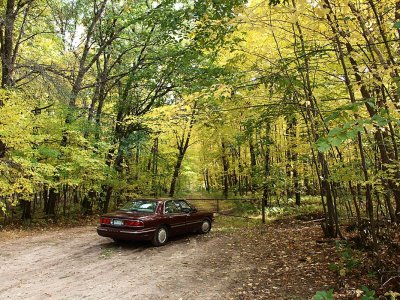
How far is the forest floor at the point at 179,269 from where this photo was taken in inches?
216

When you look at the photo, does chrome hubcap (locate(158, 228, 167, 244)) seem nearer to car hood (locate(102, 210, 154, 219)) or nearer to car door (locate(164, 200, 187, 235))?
car door (locate(164, 200, 187, 235))

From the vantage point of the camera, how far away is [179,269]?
275 inches

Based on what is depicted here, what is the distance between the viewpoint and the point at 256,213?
17.3 m

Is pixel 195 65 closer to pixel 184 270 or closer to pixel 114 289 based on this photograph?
pixel 184 270

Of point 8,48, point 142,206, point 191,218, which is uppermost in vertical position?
point 8,48

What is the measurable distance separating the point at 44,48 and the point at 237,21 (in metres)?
16.6

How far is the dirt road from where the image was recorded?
555cm

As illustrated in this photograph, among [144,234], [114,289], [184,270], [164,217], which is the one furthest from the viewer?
[164,217]

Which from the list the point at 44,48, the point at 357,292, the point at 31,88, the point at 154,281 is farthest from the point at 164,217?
the point at 44,48

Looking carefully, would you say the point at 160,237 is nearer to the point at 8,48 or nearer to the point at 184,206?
the point at 184,206

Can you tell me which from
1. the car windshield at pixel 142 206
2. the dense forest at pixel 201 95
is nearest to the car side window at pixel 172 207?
the car windshield at pixel 142 206

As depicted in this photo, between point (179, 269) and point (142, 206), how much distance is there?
324 cm

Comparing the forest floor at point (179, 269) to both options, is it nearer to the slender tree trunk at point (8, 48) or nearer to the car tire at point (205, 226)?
the car tire at point (205, 226)

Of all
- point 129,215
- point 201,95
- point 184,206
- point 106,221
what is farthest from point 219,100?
point 184,206
